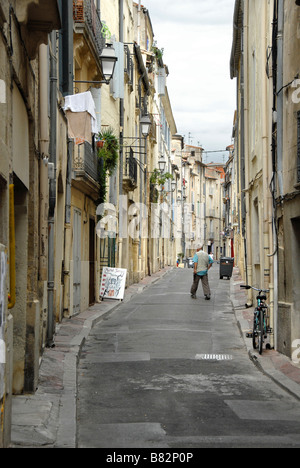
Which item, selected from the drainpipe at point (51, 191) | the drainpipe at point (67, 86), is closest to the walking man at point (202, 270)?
the drainpipe at point (67, 86)

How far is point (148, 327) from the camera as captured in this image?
15.7m

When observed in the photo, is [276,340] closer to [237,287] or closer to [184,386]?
[184,386]

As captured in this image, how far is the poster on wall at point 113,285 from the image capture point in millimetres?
21562

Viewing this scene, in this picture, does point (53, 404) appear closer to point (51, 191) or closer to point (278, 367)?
point (278, 367)

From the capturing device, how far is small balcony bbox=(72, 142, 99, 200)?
17.2m

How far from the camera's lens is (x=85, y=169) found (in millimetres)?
17656

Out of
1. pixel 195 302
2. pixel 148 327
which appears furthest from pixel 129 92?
pixel 148 327

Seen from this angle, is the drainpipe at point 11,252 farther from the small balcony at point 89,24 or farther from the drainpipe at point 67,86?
the small balcony at point 89,24

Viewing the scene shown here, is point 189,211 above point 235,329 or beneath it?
above

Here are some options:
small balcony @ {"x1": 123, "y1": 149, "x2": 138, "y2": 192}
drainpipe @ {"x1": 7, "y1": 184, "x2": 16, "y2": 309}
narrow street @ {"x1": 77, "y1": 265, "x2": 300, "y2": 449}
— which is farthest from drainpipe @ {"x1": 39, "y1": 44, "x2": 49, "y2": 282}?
small balcony @ {"x1": 123, "y1": 149, "x2": 138, "y2": 192}

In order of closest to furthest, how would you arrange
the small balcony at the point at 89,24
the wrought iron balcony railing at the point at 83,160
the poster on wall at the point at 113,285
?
the wrought iron balcony railing at the point at 83,160 < the small balcony at the point at 89,24 < the poster on wall at the point at 113,285

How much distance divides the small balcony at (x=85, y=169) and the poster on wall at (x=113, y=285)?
114 inches

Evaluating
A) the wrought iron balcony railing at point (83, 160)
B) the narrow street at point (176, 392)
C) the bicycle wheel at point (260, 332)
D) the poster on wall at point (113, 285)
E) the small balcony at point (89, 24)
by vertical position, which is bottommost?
the narrow street at point (176, 392)
